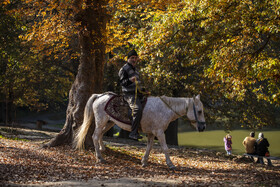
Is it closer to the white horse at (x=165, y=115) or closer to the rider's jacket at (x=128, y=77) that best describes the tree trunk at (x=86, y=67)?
the white horse at (x=165, y=115)

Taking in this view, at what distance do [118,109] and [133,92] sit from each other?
854 mm

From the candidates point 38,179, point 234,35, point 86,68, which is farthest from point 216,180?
point 86,68

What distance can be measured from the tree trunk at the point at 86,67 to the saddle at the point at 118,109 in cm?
226

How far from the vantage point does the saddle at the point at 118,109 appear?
9977 mm

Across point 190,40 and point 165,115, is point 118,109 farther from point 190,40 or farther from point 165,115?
point 190,40

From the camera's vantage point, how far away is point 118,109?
33.3 ft

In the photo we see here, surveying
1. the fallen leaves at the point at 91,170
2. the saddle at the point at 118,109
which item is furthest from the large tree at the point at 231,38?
the saddle at the point at 118,109

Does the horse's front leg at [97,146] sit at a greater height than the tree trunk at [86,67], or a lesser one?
lesser

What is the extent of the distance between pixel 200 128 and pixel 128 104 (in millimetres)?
2494

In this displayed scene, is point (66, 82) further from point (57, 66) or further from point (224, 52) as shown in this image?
point (224, 52)

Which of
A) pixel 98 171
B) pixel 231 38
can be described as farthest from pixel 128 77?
pixel 231 38

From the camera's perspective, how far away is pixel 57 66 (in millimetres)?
25734

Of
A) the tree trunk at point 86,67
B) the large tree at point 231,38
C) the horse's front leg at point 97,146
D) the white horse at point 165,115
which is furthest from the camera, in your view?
the tree trunk at point 86,67

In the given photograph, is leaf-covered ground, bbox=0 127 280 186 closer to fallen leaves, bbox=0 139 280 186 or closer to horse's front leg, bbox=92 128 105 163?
fallen leaves, bbox=0 139 280 186
